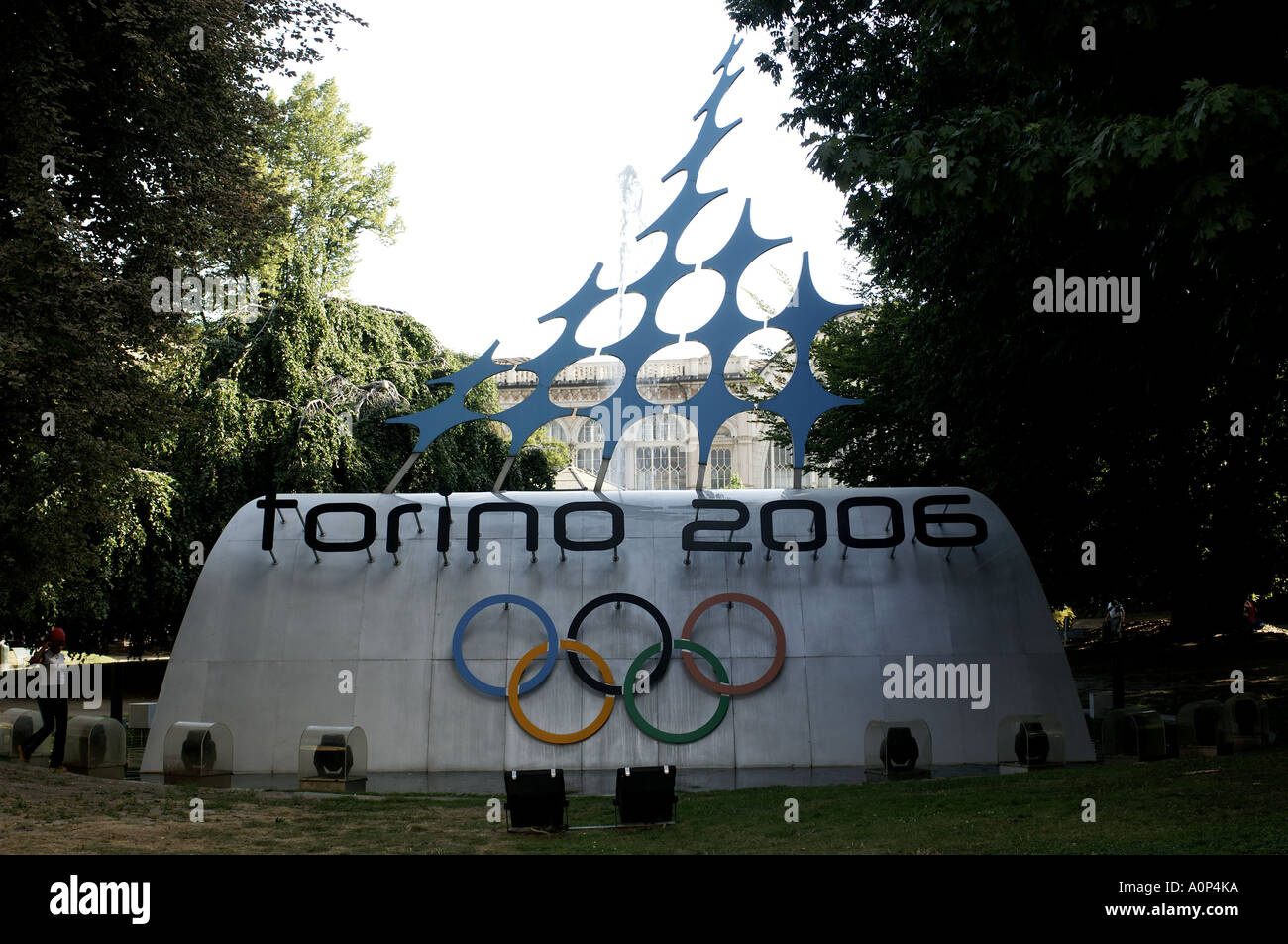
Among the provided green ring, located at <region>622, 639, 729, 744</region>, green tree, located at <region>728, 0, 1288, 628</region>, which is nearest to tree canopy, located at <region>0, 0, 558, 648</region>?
green ring, located at <region>622, 639, 729, 744</region>

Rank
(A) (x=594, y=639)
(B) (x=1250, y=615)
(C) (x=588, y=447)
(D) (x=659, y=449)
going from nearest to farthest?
1. (A) (x=594, y=639)
2. (B) (x=1250, y=615)
3. (D) (x=659, y=449)
4. (C) (x=588, y=447)

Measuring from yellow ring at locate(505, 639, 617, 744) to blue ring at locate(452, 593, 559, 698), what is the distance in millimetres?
129

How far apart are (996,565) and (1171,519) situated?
29.9 ft

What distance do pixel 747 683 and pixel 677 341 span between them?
623 centimetres

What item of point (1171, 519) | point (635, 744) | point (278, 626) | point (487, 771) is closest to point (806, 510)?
point (635, 744)

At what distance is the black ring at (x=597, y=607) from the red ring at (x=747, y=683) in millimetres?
360

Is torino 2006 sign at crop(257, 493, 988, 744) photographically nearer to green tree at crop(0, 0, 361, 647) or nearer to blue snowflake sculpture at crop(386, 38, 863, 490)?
blue snowflake sculpture at crop(386, 38, 863, 490)

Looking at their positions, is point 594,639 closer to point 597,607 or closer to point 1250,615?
point 597,607

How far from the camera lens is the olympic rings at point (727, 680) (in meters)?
19.0

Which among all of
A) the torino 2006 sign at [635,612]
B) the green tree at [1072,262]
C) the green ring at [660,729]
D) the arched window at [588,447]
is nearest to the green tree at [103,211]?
the torino 2006 sign at [635,612]

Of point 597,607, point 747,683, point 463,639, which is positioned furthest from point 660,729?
point 463,639

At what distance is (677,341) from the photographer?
823 inches

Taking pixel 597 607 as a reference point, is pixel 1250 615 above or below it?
below

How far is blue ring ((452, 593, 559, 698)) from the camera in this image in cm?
1891
